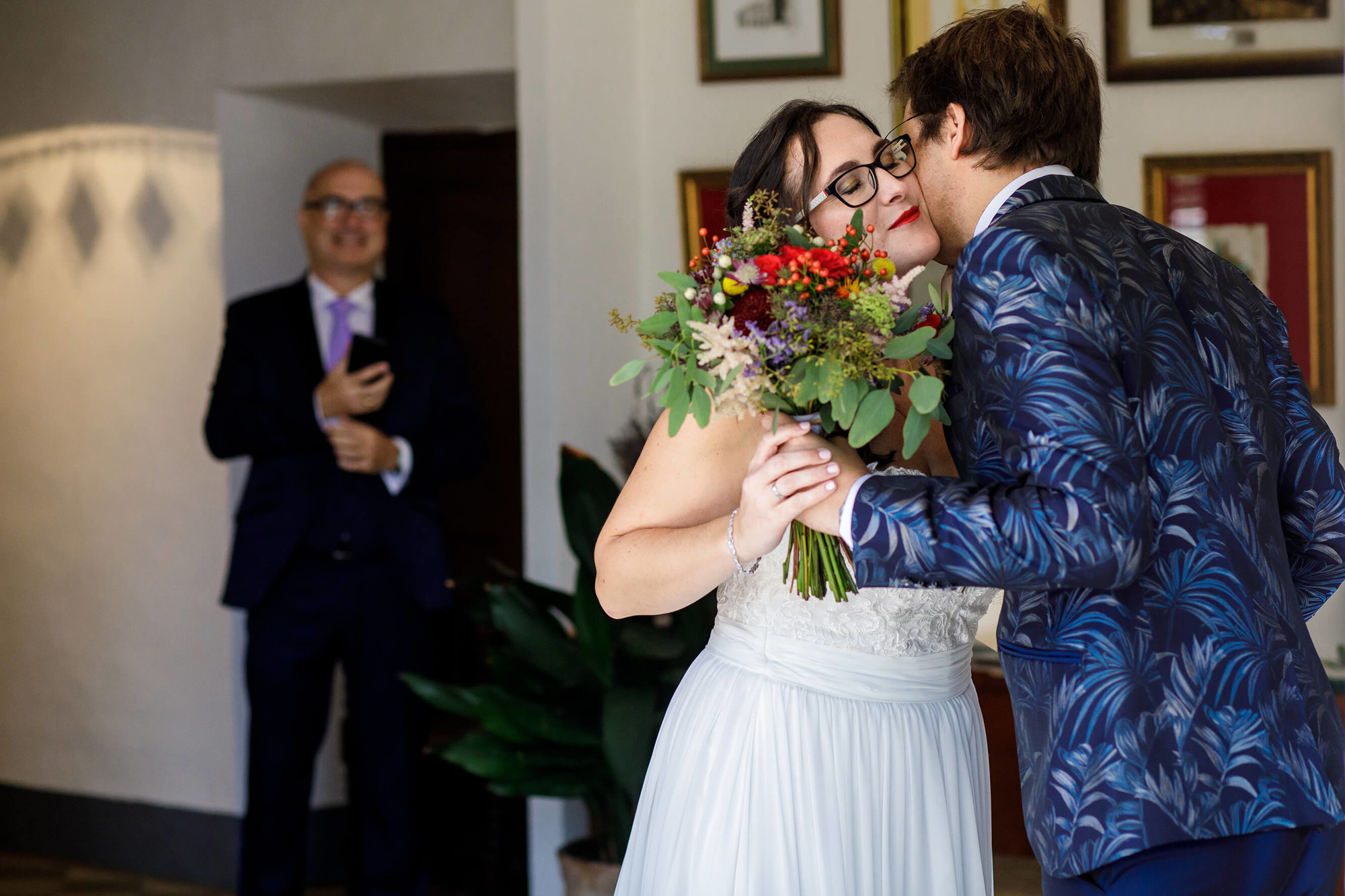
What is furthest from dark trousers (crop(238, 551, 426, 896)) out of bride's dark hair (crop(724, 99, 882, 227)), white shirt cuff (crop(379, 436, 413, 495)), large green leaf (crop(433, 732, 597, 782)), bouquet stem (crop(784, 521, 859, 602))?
→ bouquet stem (crop(784, 521, 859, 602))

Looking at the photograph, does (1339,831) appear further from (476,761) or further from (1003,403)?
(476,761)

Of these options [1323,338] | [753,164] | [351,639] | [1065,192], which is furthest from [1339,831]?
[351,639]

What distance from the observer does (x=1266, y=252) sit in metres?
3.44

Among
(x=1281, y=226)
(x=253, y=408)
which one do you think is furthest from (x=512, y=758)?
(x=1281, y=226)

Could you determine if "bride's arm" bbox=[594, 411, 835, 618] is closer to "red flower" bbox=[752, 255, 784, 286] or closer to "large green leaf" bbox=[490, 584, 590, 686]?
"red flower" bbox=[752, 255, 784, 286]

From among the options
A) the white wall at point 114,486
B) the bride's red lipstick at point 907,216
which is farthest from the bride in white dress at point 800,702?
the white wall at point 114,486

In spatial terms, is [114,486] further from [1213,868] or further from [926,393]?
[1213,868]

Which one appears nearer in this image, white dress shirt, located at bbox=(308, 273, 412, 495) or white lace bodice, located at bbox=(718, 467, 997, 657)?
white lace bodice, located at bbox=(718, 467, 997, 657)

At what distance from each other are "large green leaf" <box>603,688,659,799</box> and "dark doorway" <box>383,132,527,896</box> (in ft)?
6.05

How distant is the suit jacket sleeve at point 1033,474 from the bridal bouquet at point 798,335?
0.09 metres

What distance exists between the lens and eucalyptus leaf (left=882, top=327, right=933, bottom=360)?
4.38ft

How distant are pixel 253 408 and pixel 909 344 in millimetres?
2545

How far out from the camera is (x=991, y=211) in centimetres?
143

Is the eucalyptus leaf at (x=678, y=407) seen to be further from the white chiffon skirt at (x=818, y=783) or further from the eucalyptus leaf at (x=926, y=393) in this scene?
the white chiffon skirt at (x=818, y=783)
